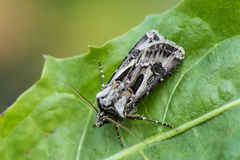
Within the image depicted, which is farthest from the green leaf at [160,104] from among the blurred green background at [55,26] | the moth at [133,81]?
the blurred green background at [55,26]

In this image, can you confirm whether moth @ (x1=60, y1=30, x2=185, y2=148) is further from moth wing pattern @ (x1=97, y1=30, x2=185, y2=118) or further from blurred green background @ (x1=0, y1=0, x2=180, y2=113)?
blurred green background @ (x1=0, y1=0, x2=180, y2=113)

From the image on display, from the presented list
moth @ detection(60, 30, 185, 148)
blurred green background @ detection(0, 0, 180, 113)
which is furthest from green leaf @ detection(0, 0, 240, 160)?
blurred green background @ detection(0, 0, 180, 113)

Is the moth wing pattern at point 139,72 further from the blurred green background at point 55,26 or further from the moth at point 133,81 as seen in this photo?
the blurred green background at point 55,26

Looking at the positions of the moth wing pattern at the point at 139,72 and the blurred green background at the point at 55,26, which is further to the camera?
the blurred green background at the point at 55,26

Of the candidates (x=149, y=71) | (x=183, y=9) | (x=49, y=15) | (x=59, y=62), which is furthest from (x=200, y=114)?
(x=49, y=15)

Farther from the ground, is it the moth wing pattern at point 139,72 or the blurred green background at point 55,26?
the blurred green background at point 55,26

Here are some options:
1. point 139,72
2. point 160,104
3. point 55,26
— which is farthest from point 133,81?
point 55,26

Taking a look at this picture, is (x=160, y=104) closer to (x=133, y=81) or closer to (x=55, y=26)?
(x=133, y=81)
